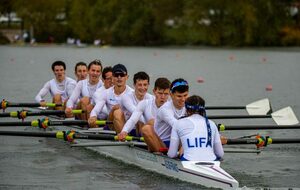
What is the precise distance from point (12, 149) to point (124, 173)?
269cm

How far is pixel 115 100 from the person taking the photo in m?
11.0

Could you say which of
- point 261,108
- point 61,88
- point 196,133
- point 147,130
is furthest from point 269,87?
point 196,133

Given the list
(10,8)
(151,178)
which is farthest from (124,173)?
(10,8)

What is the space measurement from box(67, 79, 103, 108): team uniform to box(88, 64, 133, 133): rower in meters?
1.35

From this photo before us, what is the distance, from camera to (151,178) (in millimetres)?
9242

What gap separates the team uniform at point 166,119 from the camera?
356 inches

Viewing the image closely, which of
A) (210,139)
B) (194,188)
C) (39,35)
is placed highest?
(39,35)

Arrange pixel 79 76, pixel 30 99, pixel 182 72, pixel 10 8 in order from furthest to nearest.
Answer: pixel 10 8, pixel 182 72, pixel 30 99, pixel 79 76

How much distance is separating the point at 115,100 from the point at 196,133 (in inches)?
117

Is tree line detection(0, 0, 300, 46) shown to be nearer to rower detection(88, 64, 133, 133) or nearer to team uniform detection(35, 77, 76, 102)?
team uniform detection(35, 77, 76, 102)

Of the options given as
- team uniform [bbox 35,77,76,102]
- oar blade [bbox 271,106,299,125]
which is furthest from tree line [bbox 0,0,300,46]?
oar blade [bbox 271,106,299,125]

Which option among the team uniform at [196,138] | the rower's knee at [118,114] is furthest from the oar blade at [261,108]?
the team uniform at [196,138]

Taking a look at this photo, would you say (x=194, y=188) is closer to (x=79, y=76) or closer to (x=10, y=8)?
(x=79, y=76)

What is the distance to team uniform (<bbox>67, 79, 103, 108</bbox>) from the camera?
1265 centimetres
